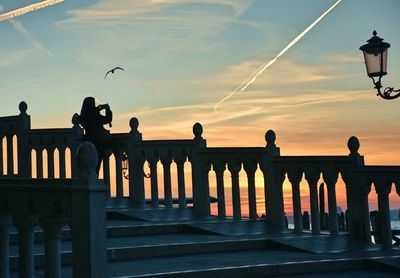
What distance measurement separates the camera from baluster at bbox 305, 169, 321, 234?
1215 centimetres

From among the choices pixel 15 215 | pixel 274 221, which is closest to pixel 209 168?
pixel 274 221

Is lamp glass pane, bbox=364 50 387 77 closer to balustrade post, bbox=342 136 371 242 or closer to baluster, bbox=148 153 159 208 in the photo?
balustrade post, bbox=342 136 371 242

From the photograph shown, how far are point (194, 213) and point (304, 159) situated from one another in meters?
2.59

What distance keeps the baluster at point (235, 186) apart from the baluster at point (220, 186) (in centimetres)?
23

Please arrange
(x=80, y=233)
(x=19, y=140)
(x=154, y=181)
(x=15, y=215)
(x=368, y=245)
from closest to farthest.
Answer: (x=80, y=233) < (x=15, y=215) < (x=368, y=245) < (x=154, y=181) < (x=19, y=140)

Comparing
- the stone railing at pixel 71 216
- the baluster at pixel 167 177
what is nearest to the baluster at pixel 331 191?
the baluster at pixel 167 177

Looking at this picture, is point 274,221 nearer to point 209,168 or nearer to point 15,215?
point 209,168

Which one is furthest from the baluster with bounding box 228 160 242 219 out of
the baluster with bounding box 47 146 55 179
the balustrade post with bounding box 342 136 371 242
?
the baluster with bounding box 47 146 55 179

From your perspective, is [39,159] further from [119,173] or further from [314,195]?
[314,195]

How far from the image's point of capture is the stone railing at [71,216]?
606cm

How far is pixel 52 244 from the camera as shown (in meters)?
6.19

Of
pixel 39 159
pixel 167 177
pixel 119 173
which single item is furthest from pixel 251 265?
pixel 39 159

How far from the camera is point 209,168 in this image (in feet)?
45.7

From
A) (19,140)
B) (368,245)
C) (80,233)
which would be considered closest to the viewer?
(80,233)
